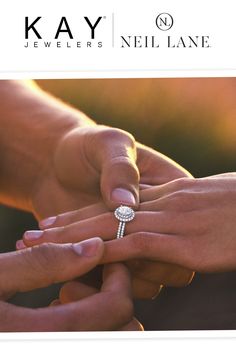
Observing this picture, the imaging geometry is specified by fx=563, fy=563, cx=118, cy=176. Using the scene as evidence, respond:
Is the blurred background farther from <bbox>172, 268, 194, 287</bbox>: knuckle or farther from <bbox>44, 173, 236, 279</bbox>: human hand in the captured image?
<bbox>172, 268, 194, 287</bbox>: knuckle

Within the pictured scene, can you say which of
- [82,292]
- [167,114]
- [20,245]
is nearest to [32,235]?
[20,245]

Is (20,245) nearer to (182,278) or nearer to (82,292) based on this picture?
(82,292)
